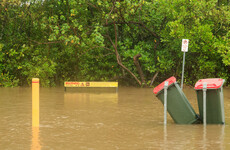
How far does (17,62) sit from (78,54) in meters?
4.18

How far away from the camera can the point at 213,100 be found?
10875 millimetres

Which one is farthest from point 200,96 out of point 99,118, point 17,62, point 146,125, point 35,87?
point 17,62

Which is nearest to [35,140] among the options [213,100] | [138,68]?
[213,100]

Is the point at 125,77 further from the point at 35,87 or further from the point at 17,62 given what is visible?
the point at 35,87

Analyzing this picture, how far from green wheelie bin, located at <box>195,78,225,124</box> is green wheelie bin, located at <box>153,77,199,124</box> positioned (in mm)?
320

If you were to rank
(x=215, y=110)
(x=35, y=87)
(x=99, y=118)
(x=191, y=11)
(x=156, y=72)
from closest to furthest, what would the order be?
(x=35, y=87) < (x=215, y=110) < (x=99, y=118) < (x=191, y=11) < (x=156, y=72)

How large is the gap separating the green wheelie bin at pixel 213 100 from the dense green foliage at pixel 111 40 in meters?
14.7

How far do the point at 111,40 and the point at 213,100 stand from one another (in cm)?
1824

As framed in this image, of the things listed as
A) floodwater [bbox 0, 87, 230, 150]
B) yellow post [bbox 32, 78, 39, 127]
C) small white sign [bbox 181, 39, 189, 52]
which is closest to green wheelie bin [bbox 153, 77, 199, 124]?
floodwater [bbox 0, 87, 230, 150]

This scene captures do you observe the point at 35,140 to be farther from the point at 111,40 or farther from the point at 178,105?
the point at 111,40

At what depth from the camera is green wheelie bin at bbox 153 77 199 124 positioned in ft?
36.0

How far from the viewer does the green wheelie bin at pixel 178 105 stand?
1096 centimetres

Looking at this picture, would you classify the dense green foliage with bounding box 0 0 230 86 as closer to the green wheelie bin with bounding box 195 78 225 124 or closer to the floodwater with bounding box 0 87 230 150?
the floodwater with bounding box 0 87 230 150

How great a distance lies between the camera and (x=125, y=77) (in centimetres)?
2977
